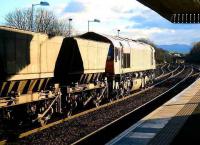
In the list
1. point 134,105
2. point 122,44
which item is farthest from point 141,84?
point 134,105

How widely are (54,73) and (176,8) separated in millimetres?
6049

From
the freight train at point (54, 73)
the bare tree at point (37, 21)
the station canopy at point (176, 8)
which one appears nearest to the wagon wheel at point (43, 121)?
the freight train at point (54, 73)

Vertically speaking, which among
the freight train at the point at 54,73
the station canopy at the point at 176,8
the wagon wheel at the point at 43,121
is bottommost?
the wagon wheel at the point at 43,121

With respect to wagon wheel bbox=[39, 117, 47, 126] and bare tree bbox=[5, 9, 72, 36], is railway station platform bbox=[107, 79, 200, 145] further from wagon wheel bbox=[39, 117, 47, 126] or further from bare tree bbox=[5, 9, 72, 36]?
bare tree bbox=[5, 9, 72, 36]

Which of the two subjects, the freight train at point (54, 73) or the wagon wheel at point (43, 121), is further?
the wagon wheel at point (43, 121)

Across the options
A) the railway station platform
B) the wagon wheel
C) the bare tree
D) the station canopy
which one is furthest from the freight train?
the bare tree

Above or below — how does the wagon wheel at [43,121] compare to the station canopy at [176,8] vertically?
below

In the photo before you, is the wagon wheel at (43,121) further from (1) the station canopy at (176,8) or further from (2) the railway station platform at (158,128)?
(1) the station canopy at (176,8)

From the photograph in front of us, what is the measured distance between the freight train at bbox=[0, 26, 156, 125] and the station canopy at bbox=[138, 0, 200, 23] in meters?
4.20

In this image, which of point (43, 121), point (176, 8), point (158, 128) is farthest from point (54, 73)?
point (158, 128)

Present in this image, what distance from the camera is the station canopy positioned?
16.5 meters

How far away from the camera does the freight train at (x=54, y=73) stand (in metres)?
15.5

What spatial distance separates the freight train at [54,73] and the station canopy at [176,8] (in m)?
4.20

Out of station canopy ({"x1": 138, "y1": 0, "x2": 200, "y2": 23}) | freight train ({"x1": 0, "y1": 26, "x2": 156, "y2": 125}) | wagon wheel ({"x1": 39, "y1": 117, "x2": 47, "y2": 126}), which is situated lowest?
wagon wheel ({"x1": 39, "y1": 117, "x2": 47, "y2": 126})
